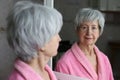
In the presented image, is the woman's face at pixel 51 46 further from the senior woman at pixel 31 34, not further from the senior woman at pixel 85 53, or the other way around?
the senior woman at pixel 85 53

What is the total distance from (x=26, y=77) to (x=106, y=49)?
45.5 inches

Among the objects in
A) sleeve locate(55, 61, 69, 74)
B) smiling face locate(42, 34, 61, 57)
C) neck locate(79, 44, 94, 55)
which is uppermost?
smiling face locate(42, 34, 61, 57)

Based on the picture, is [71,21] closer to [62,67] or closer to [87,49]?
[87,49]

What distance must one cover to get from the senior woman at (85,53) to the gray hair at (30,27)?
555 millimetres

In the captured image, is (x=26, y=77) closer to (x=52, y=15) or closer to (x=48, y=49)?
(x=48, y=49)

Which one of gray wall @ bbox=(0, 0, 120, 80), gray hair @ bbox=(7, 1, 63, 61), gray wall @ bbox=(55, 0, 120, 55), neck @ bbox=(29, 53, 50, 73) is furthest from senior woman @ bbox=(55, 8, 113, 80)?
gray hair @ bbox=(7, 1, 63, 61)

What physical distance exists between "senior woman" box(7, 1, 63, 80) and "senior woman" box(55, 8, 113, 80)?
50 centimetres

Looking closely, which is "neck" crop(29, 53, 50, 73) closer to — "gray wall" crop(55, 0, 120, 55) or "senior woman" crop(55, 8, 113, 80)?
"senior woman" crop(55, 8, 113, 80)

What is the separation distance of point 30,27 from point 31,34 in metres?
0.02

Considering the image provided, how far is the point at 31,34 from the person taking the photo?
0.91 meters

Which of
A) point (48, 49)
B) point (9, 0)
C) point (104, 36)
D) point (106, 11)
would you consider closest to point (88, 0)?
point (106, 11)

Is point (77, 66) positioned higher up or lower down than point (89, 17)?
lower down

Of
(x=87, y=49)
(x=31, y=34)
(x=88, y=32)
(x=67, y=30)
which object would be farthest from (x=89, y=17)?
(x=31, y=34)

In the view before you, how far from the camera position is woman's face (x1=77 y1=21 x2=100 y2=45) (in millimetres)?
1506
